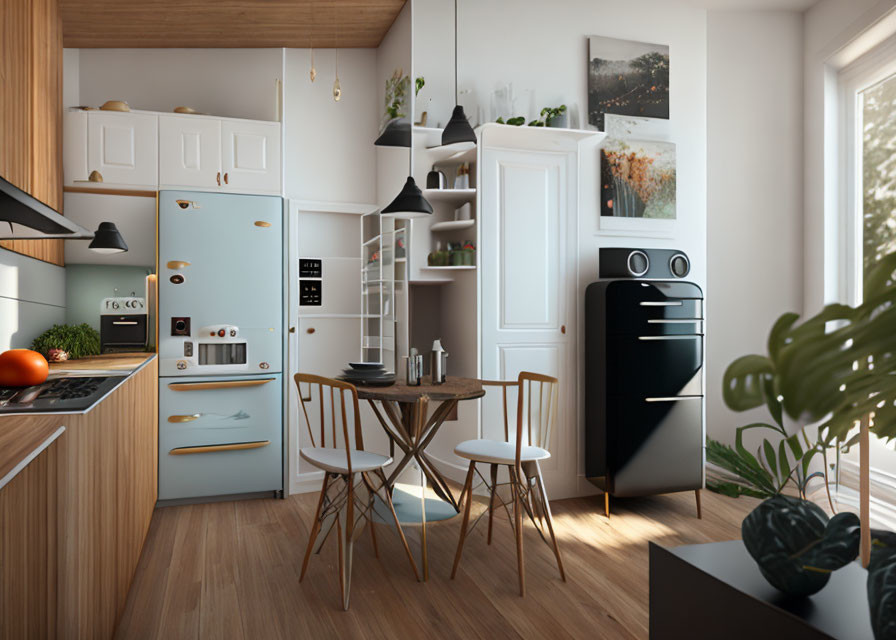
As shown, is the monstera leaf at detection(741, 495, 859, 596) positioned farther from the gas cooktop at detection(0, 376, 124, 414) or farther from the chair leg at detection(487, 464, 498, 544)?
the chair leg at detection(487, 464, 498, 544)

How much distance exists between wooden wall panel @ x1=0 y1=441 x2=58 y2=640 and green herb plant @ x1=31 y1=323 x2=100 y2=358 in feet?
6.38

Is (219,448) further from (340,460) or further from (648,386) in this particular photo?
(648,386)

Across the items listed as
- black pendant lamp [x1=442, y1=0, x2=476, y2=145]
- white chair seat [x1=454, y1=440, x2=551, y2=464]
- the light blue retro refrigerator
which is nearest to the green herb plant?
the light blue retro refrigerator

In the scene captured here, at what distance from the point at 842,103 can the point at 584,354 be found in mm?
2583

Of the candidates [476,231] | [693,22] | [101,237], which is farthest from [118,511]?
[693,22]

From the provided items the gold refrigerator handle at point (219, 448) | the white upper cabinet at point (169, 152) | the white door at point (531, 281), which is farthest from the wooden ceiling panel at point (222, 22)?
the gold refrigerator handle at point (219, 448)

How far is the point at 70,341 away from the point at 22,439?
8.35ft

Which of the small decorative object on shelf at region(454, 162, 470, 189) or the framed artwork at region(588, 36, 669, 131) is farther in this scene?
the framed artwork at region(588, 36, 669, 131)

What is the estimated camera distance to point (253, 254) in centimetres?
440

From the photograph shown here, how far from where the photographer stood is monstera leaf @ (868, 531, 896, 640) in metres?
0.96

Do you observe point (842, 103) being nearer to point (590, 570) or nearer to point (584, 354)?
point (584, 354)

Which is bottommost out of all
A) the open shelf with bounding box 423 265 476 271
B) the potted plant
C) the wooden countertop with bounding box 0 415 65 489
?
the wooden countertop with bounding box 0 415 65 489

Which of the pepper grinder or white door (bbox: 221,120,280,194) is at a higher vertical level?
white door (bbox: 221,120,280,194)

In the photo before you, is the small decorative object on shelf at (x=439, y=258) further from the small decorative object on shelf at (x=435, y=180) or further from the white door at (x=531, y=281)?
the small decorative object on shelf at (x=435, y=180)
